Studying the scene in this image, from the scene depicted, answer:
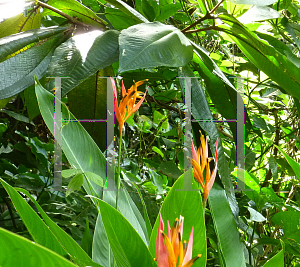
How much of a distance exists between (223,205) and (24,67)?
0.34 m

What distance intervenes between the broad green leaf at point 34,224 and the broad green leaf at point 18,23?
304 mm

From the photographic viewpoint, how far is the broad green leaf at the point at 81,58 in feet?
1.08

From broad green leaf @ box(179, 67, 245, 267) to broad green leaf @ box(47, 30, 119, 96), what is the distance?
0.12 meters

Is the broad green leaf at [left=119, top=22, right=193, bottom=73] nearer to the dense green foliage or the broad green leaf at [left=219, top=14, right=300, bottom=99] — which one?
the dense green foliage

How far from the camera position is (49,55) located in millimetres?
405

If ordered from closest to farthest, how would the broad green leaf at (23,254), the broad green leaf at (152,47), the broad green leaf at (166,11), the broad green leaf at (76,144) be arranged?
the broad green leaf at (23,254) < the broad green leaf at (152,47) < the broad green leaf at (76,144) < the broad green leaf at (166,11)

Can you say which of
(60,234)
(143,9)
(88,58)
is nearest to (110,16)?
(143,9)

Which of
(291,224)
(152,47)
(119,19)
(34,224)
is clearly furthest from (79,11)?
(291,224)

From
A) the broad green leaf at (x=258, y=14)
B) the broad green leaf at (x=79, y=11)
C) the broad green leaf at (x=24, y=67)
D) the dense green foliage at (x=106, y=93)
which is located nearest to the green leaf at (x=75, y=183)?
the dense green foliage at (x=106, y=93)

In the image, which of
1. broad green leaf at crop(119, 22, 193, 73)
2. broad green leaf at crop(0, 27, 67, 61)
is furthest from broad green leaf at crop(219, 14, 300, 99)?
broad green leaf at crop(0, 27, 67, 61)

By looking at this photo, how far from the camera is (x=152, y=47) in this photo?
0.30 metres

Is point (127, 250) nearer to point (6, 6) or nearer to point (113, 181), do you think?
point (113, 181)

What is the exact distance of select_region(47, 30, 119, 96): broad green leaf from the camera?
328 mm

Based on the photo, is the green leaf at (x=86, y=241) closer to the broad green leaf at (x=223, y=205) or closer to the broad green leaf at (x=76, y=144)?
the broad green leaf at (x=76, y=144)
